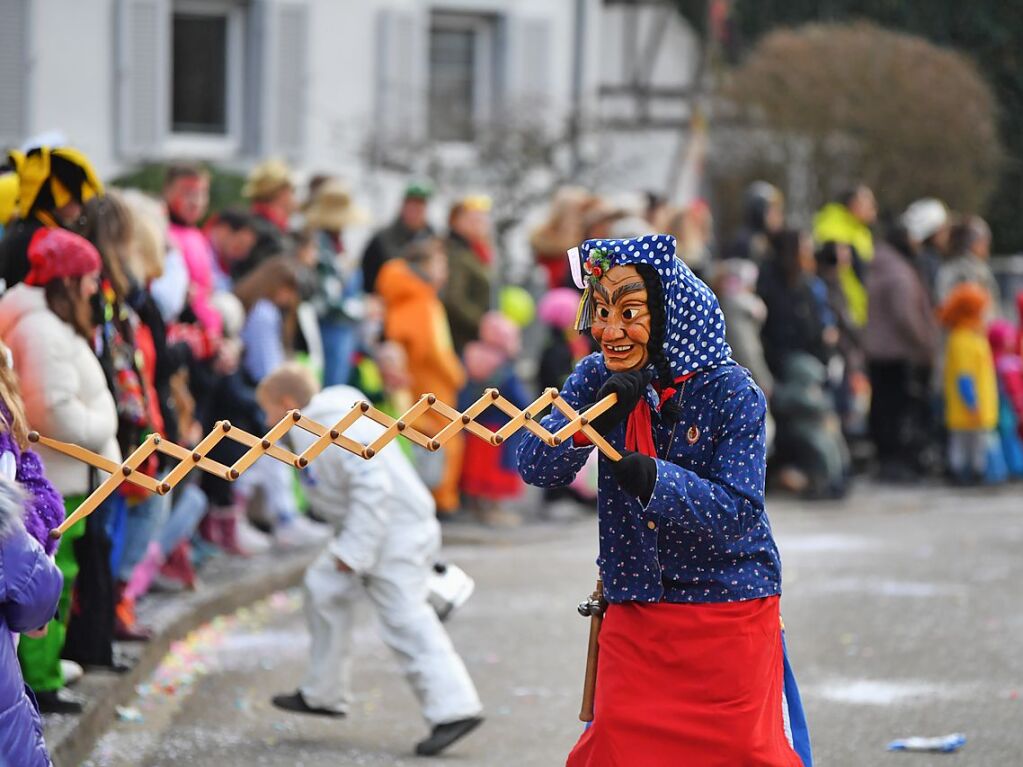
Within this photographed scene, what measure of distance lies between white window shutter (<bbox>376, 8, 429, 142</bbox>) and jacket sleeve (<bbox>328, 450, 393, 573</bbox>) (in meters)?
14.9

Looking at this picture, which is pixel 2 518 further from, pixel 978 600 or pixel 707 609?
pixel 978 600

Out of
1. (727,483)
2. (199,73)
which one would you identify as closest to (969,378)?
(199,73)

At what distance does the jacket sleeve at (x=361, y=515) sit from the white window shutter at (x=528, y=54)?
16154 millimetres

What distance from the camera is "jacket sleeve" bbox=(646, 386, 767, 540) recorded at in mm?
4609

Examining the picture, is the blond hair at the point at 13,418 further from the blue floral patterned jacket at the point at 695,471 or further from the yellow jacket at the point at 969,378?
the yellow jacket at the point at 969,378

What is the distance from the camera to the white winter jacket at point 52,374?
7008 mm

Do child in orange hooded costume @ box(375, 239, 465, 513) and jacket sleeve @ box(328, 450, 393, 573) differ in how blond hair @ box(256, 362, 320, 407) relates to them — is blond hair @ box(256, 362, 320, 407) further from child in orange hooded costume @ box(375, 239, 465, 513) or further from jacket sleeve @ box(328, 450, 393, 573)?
child in orange hooded costume @ box(375, 239, 465, 513)

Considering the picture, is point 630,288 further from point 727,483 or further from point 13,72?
point 13,72

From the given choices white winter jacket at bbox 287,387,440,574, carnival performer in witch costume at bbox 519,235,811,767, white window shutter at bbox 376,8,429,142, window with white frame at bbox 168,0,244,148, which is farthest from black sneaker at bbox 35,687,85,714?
white window shutter at bbox 376,8,429,142

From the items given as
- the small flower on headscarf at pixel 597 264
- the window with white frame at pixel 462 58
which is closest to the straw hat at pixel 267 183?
the small flower on headscarf at pixel 597 264

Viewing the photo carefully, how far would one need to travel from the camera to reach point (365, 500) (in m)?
7.14

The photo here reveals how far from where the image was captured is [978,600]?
10555 mm

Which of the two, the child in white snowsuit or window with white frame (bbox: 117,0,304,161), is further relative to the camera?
window with white frame (bbox: 117,0,304,161)

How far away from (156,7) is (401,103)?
312cm
